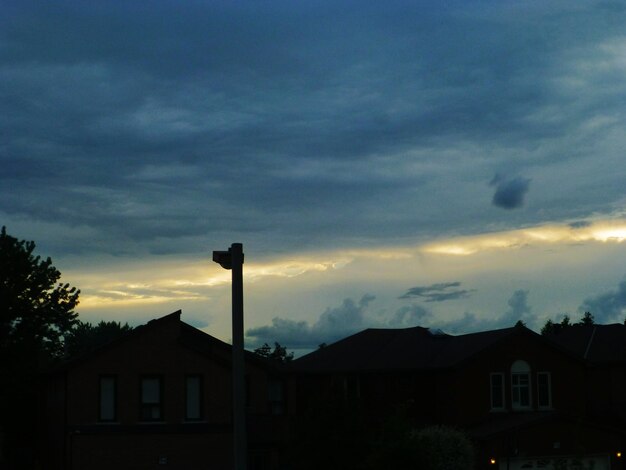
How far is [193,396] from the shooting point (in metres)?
47.8

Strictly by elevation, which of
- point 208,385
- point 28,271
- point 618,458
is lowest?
point 618,458

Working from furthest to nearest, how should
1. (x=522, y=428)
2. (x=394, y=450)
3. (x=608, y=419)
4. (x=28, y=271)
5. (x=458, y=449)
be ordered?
(x=28, y=271)
(x=608, y=419)
(x=522, y=428)
(x=458, y=449)
(x=394, y=450)

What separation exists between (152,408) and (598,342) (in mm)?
30999

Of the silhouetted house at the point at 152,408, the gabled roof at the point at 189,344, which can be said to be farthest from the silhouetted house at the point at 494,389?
the silhouetted house at the point at 152,408

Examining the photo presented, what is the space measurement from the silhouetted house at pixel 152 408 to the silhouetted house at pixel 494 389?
22.5 ft

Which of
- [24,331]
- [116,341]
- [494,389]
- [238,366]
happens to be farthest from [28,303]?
[238,366]

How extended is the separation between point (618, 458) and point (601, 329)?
1445cm

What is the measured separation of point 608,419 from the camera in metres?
55.9

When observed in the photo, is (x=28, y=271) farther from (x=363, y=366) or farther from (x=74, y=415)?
(x=363, y=366)

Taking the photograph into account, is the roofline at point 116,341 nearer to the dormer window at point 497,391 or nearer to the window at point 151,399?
the window at point 151,399

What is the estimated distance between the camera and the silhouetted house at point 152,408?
150ft

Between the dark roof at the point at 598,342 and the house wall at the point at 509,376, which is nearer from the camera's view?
the house wall at the point at 509,376

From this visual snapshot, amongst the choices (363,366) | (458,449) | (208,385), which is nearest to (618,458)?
(458,449)

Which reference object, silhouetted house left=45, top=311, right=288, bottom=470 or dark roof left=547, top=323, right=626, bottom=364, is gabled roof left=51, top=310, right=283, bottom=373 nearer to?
silhouetted house left=45, top=311, right=288, bottom=470
